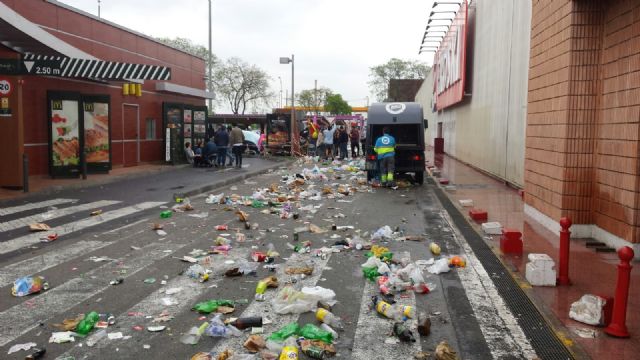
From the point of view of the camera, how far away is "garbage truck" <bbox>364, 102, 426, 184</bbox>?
17672mm

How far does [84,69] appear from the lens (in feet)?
55.7

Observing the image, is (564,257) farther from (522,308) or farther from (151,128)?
(151,128)

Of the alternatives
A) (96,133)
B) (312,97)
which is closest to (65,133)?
(96,133)

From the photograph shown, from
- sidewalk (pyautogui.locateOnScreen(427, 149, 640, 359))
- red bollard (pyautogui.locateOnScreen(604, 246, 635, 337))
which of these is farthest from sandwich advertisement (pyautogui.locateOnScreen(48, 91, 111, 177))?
red bollard (pyautogui.locateOnScreen(604, 246, 635, 337))

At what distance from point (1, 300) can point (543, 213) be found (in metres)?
8.55

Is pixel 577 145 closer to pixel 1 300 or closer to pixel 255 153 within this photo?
pixel 1 300

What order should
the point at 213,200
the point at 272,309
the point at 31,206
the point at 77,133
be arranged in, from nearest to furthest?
the point at 272,309 < the point at 31,206 < the point at 213,200 < the point at 77,133

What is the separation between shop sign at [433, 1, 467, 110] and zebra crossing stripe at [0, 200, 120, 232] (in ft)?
54.4

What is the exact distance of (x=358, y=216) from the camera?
11727mm

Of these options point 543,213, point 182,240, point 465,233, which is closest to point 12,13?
point 182,240

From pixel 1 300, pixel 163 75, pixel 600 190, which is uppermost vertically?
pixel 163 75

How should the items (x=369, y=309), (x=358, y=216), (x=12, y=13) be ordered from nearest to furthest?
(x=369, y=309) → (x=358, y=216) → (x=12, y=13)

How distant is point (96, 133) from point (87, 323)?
15.5 metres

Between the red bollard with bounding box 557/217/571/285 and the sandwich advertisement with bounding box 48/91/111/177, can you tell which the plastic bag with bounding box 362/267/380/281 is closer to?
the red bollard with bounding box 557/217/571/285
